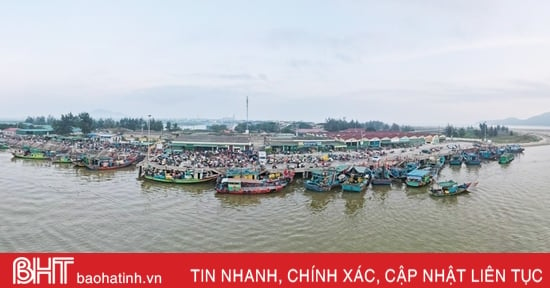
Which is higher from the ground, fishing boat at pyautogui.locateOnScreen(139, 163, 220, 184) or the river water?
fishing boat at pyautogui.locateOnScreen(139, 163, 220, 184)

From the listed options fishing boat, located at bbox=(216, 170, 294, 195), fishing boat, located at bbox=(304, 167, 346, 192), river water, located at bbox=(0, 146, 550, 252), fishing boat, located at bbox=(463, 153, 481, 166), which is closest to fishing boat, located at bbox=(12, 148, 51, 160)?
river water, located at bbox=(0, 146, 550, 252)

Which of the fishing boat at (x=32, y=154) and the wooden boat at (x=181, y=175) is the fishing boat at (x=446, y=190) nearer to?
the wooden boat at (x=181, y=175)

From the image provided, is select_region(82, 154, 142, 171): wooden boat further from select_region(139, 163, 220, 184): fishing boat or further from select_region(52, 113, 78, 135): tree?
select_region(52, 113, 78, 135): tree

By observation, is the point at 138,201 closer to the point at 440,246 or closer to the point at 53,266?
the point at 53,266

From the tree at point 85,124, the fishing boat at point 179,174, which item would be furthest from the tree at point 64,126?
the fishing boat at point 179,174

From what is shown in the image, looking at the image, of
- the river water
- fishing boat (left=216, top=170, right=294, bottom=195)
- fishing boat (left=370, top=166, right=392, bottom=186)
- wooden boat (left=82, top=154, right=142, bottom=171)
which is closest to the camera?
the river water

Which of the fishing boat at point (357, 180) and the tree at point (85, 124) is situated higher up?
the tree at point (85, 124)

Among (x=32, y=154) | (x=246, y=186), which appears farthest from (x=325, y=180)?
(x=32, y=154)
